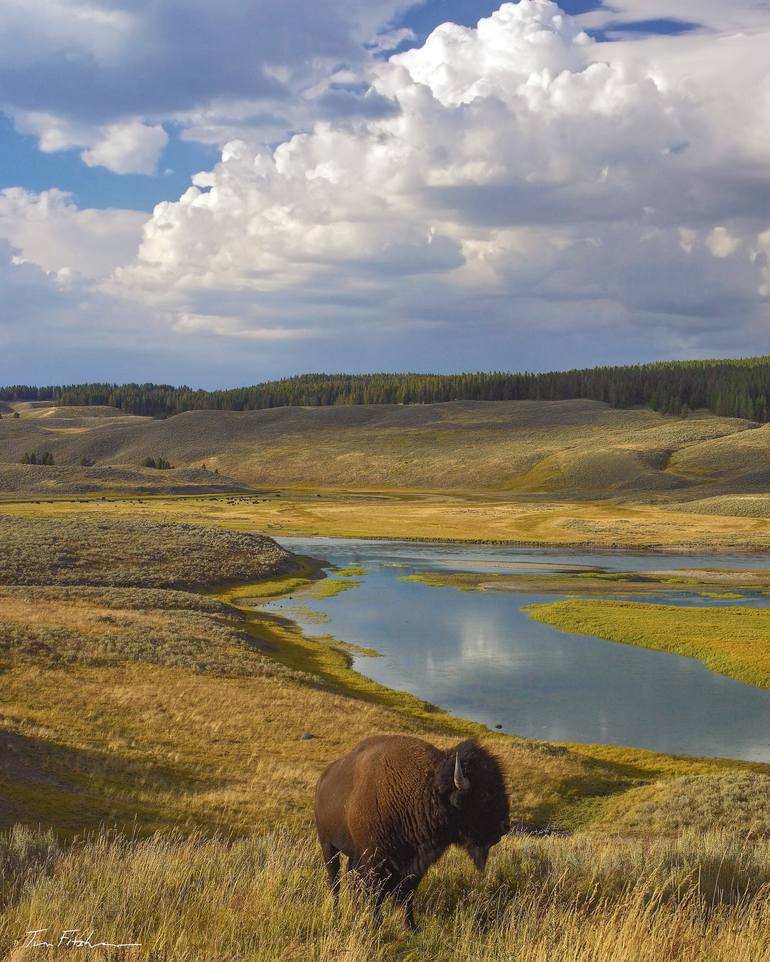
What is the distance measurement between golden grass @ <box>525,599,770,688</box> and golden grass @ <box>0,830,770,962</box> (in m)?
30.6

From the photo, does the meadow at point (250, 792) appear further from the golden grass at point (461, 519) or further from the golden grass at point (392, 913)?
the golden grass at point (461, 519)

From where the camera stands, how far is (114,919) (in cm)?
740

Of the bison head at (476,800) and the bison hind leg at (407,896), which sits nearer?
the bison head at (476,800)

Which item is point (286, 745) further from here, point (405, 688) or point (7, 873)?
point (7, 873)

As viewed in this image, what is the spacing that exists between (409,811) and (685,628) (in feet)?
137

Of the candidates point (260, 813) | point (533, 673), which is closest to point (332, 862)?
point (260, 813)

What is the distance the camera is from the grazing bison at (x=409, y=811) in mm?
7668

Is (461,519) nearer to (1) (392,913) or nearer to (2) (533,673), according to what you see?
(2) (533,673)

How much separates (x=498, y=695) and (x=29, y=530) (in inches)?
1917

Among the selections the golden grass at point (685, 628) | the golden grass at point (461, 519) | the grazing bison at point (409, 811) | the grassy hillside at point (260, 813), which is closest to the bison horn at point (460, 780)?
the grazing bison at point (409, 811)

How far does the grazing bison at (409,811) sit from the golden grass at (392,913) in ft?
1.40

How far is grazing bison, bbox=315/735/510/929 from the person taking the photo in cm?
767

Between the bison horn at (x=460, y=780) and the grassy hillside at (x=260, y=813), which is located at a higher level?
the bison horn at (x=460, y=780)
